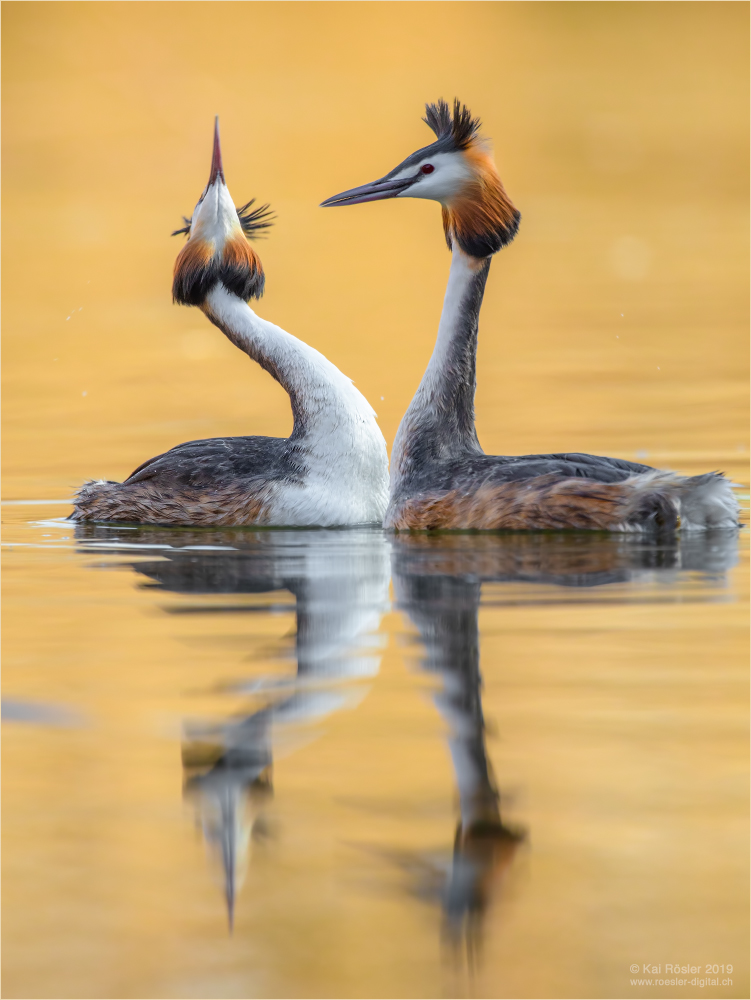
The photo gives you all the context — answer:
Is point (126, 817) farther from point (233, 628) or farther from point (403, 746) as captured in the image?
point (233, 628)

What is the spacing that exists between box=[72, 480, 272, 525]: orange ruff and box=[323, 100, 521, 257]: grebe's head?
1729mm

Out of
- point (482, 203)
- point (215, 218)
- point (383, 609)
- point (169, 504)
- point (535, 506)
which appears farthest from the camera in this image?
point (215, 218)

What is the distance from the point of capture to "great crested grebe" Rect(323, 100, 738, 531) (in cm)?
722

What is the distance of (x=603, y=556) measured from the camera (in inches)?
268

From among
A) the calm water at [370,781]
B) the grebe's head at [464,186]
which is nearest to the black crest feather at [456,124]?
the grebe's head at [464,186]

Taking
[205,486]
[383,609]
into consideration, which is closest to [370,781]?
[383,609]

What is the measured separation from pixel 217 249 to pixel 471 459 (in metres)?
2.24

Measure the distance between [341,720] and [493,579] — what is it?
7.55 ft

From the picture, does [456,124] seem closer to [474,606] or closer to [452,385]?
[452,385]

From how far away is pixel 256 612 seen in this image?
562cm

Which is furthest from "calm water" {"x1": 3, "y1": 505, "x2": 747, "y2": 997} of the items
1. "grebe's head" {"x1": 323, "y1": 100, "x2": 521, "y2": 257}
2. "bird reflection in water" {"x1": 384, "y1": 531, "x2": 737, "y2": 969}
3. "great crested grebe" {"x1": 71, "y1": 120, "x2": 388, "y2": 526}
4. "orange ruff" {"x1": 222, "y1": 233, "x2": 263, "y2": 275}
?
"orange ruff" {"x1": 222, "y1": 233, "x2": 263, "y2": 275}

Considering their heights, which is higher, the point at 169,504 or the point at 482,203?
the point at 482,203

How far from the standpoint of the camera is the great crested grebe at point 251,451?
831 cm

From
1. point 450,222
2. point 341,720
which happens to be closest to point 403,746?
point 341,720
